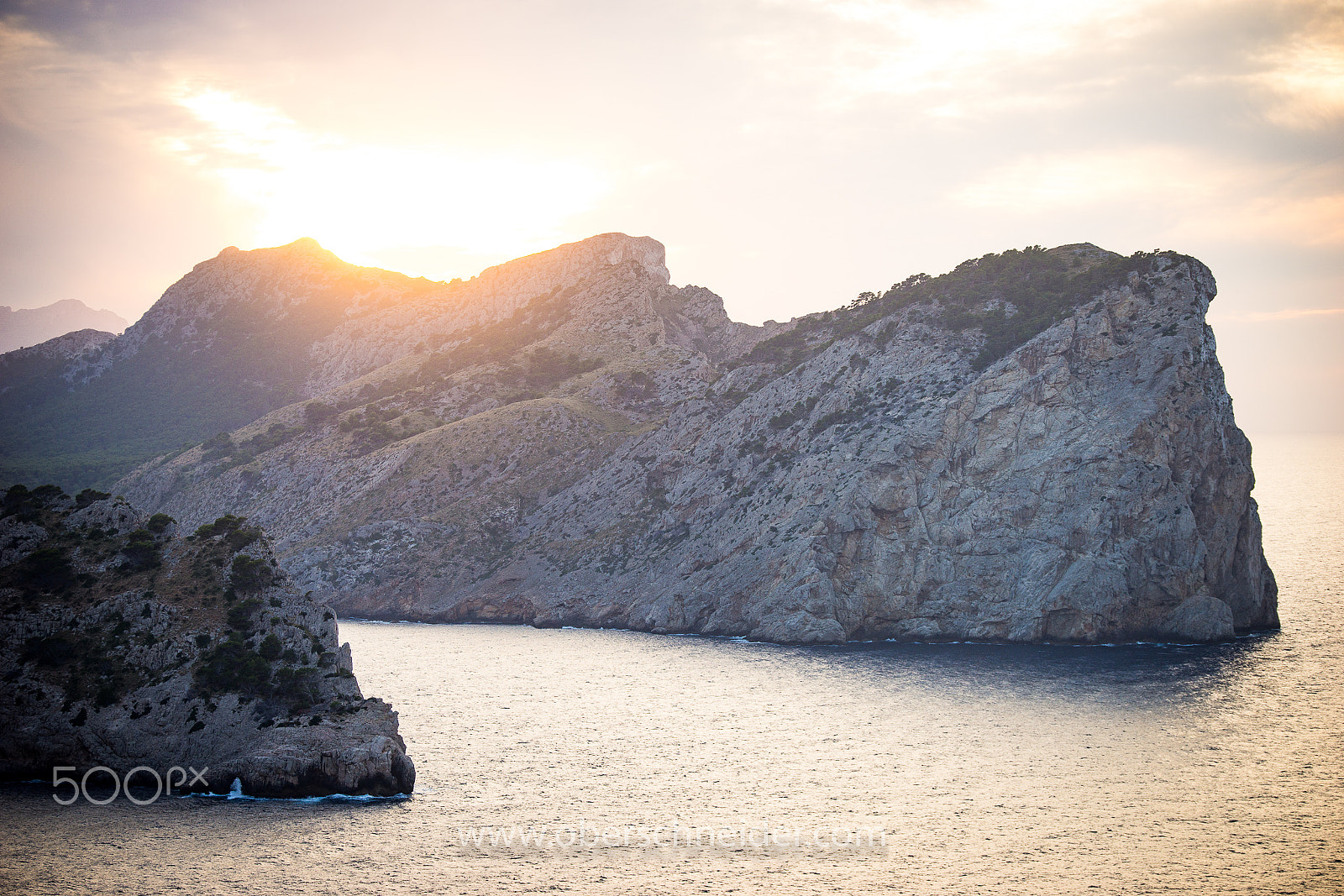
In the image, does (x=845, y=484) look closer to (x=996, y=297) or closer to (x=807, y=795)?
(x=996, y=297)

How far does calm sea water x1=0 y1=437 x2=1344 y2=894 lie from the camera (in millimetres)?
45688

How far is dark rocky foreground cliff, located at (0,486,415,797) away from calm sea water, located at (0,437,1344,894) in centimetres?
Result: 285

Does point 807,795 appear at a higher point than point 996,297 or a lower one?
lower

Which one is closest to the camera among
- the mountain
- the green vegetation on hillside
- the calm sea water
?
the calm sea water

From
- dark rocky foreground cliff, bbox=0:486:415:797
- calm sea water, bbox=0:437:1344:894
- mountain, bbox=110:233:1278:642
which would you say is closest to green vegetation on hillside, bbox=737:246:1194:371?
mountain, bbox=110:233:1278:642

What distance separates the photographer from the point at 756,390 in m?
149

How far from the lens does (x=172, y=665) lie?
60219 millimetres

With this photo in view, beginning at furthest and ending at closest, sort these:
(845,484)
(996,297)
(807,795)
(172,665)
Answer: (996,297) < (845,484) < (172,665) < (807,795)

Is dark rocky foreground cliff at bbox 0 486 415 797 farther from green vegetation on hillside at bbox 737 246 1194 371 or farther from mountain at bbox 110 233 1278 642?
green vegetation on hillside at bbox 737 246 1194 371

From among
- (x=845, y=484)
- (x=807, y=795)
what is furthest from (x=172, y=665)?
(x=845, y=484)

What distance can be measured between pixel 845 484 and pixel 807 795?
60.7m

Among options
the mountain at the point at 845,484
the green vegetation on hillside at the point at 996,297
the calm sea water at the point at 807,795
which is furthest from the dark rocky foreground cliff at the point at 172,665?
the green vegetation on hillside at the point at 996,297

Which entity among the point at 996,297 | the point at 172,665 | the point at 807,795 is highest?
the point at 996,297

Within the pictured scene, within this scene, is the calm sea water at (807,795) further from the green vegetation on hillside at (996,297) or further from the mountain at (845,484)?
the green vegetation on hillside at (996,297)
